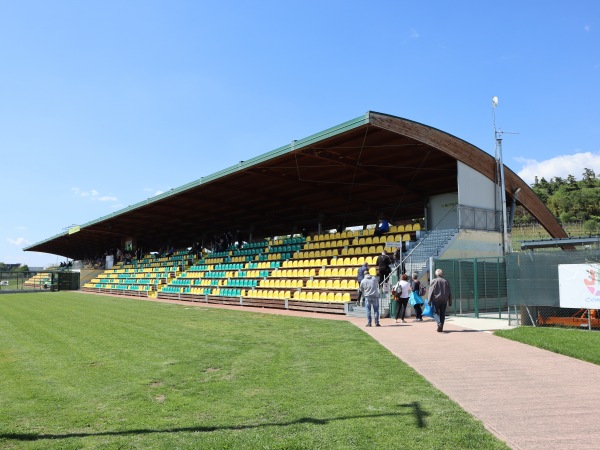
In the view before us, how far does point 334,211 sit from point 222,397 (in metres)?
26.9

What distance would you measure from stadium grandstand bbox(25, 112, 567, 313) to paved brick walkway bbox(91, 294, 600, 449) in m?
7.46

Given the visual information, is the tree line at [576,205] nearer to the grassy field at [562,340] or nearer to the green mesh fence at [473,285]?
the green mesh fence at [473,285]

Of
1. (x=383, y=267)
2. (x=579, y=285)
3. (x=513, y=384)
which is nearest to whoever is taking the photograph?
(x=513, y=384)

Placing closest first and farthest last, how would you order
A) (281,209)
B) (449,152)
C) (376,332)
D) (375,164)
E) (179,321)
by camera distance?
(376,332)
(179,321)
(449,152)
(375,164)
(281,209)

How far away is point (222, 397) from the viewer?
6.11m

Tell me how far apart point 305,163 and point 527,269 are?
1214 centimetres

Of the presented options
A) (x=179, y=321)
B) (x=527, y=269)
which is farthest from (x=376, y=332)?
(x=179, y=321)

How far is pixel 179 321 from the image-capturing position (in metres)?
15.8

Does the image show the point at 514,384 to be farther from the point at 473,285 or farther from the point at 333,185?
the point at 333,185

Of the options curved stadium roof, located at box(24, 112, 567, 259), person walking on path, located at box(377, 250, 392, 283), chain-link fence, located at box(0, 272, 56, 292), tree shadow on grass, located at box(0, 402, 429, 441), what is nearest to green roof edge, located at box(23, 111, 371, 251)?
curved stadium roof, located at box(24, 112, 567, 259)

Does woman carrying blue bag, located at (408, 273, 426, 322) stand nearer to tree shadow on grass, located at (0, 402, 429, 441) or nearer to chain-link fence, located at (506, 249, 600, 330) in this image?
chain-link fence, located at (506, 249, 600, 330)

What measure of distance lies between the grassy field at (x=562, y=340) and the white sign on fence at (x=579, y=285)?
0.67 meters

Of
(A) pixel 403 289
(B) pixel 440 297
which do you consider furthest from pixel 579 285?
(A) pixel 403 289

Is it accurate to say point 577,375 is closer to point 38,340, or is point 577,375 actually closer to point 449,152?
point 38,340
